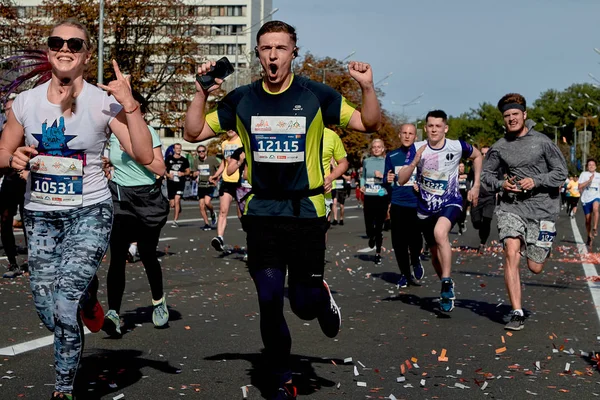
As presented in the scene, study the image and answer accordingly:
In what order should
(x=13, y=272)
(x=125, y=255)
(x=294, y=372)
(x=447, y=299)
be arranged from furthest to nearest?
1. (x=13, y=272)
2. (x=447, y=299)
3. (x=125, y=255)
4. (x=294, y=372)

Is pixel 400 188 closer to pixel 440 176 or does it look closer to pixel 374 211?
pixel 440 176

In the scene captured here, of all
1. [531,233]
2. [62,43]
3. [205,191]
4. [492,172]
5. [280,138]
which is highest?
[62,43]

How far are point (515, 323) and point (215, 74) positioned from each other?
13.3 feet

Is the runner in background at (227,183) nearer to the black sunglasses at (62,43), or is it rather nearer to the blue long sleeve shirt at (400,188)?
the blue long sleeve shirt at (400,188)

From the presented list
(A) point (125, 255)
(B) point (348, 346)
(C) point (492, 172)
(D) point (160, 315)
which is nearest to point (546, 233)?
(C) point (492, 172)

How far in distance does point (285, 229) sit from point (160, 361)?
1.55 metres

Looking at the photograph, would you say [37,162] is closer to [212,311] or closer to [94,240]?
[94,240]

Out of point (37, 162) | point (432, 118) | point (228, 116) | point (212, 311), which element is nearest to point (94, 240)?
point (37, 162)

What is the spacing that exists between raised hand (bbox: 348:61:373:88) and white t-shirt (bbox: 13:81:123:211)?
1.30m

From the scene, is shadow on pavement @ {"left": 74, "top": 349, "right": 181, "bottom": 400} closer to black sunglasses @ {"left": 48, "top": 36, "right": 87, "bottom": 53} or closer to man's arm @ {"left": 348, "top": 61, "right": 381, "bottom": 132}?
black sunglasses @ {"left": 48, "top": 36, "right": 87, "bottom": 53}

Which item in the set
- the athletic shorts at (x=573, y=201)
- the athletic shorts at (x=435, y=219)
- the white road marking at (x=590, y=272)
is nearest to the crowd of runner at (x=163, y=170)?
the athletic shorts at (x=435, y=219)

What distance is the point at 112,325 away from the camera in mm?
6949

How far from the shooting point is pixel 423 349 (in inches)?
270

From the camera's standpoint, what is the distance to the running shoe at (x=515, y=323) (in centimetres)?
785
